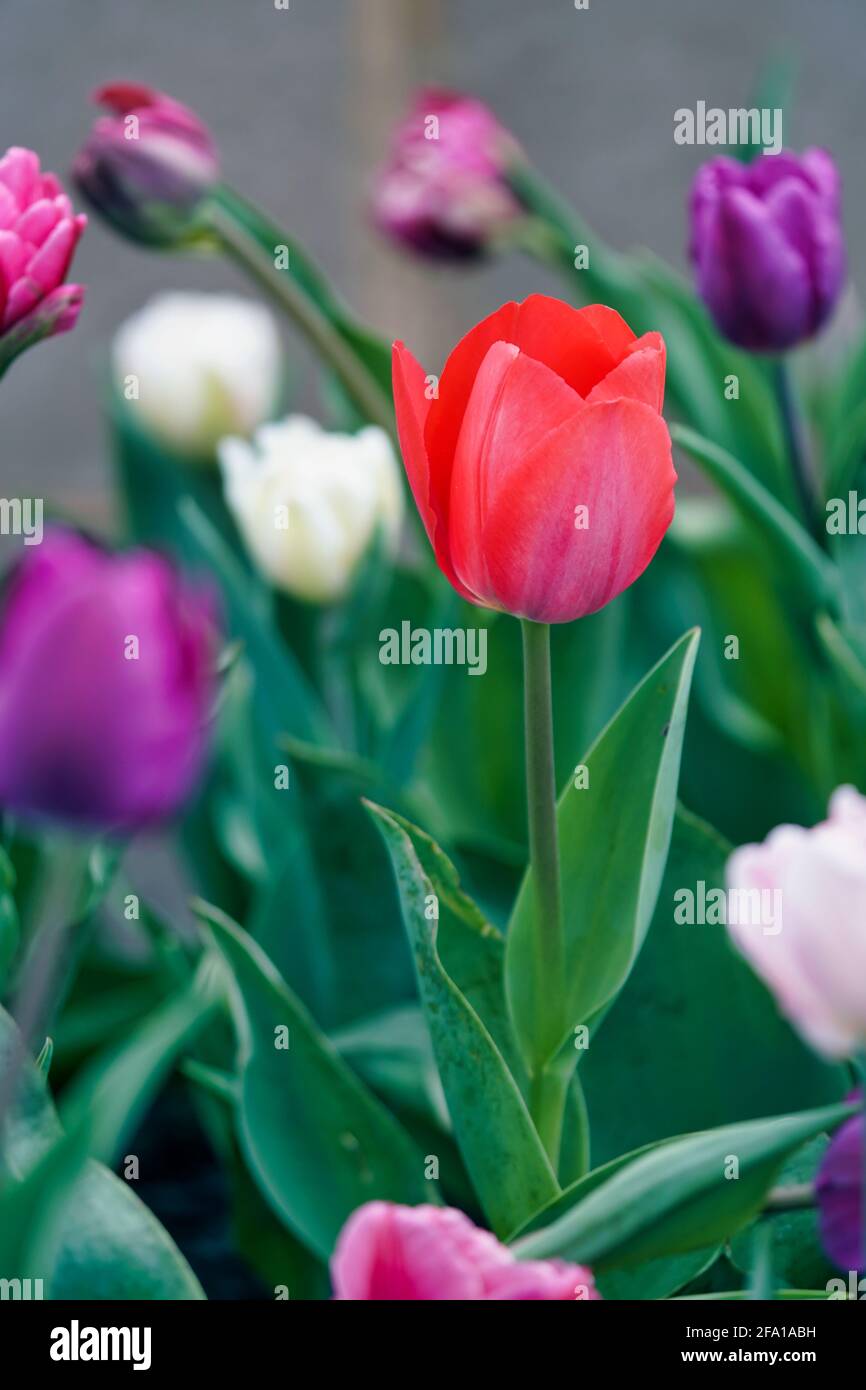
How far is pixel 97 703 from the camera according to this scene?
0.53 feet

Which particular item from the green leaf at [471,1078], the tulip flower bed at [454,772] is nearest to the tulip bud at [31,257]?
the tulip flower bed at [454,772]

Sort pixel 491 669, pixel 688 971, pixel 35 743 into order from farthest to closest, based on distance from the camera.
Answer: pixel 491 669, pixel 688 971, pixel 35 743

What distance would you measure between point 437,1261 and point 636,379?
0.13 meters

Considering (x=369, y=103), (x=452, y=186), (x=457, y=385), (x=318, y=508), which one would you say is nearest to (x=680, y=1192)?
(x=457, y=385)

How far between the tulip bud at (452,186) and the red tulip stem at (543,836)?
12.4 inches

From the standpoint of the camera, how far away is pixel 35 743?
0.53 ft

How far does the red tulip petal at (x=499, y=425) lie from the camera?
8.8 inches

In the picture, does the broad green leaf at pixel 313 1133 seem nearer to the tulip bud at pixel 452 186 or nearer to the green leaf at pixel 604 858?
the green leaf at pixel 604 858

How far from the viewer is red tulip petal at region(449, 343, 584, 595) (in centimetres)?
22

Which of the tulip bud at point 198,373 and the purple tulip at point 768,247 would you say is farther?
the tulip bud at point 198,373

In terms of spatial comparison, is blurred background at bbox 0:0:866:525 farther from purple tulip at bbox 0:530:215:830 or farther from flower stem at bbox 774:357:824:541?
purple tulip at bbox 0:530:215:830

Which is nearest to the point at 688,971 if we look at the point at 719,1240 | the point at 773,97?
the point at 719,1240
